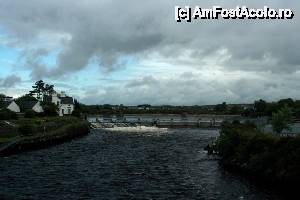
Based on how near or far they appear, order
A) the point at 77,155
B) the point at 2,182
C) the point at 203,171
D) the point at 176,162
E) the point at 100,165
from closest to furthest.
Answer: the point at 2,182
the point at 203,171
the point at 100,165
the point at 176,162
the point at 77,155

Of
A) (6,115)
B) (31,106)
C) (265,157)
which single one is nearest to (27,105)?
(31,106)

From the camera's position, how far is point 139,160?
7894 centimetres

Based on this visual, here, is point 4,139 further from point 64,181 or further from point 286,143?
point 286,143

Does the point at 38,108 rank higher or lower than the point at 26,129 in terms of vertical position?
higher

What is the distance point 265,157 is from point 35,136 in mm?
55895

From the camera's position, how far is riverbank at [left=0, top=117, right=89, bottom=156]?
279 ft

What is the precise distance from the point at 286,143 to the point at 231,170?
11.9 m

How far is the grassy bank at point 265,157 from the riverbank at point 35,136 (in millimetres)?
37973

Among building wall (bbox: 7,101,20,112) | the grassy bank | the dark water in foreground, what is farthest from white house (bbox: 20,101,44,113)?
the grassy bank

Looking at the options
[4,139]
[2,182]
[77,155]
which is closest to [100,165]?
[77,155]

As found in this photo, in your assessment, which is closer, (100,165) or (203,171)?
(203,171)

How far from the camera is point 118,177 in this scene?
59188 millimetres

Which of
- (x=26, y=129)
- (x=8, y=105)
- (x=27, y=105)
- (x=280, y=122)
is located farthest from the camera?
(x=27, y=105)

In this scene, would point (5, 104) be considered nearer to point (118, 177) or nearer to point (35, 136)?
point (35, 136)
